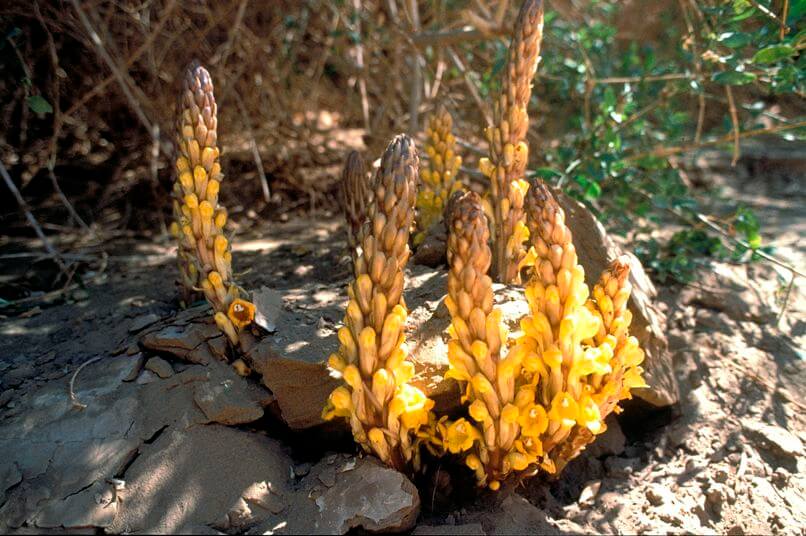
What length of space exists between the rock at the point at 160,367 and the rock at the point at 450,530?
104 cm

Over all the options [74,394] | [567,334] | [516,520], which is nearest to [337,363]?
[567,334]

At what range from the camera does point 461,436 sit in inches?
78.1

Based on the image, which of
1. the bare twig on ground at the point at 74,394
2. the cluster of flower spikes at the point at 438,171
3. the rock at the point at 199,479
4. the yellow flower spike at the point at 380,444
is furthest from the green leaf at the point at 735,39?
the bare twig on ground at the point at 74,394

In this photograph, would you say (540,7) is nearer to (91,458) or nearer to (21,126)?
(91,458)

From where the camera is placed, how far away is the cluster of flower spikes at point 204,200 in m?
2.27

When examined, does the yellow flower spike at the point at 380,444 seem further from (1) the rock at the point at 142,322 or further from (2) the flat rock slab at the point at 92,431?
(1) the rock at the point at 142,322

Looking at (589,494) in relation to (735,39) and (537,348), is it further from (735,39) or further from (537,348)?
(735,39)

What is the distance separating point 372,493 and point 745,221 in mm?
2538

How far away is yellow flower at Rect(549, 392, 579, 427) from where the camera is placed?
6.10ft

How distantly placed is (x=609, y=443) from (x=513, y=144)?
1.24 m

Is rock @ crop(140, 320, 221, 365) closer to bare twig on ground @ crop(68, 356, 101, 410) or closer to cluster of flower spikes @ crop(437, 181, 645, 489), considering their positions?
bare twig on ground @ crop(68, 356, 101, 410)

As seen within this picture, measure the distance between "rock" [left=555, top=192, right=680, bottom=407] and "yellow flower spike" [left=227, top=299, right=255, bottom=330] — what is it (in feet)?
4.39

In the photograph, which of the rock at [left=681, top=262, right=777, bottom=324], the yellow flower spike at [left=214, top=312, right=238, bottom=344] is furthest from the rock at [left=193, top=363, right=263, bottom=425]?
the rock at [left=681, top=262, right=777, bottom=324]

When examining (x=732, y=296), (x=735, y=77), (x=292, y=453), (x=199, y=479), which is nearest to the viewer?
(x=199, y=479)
